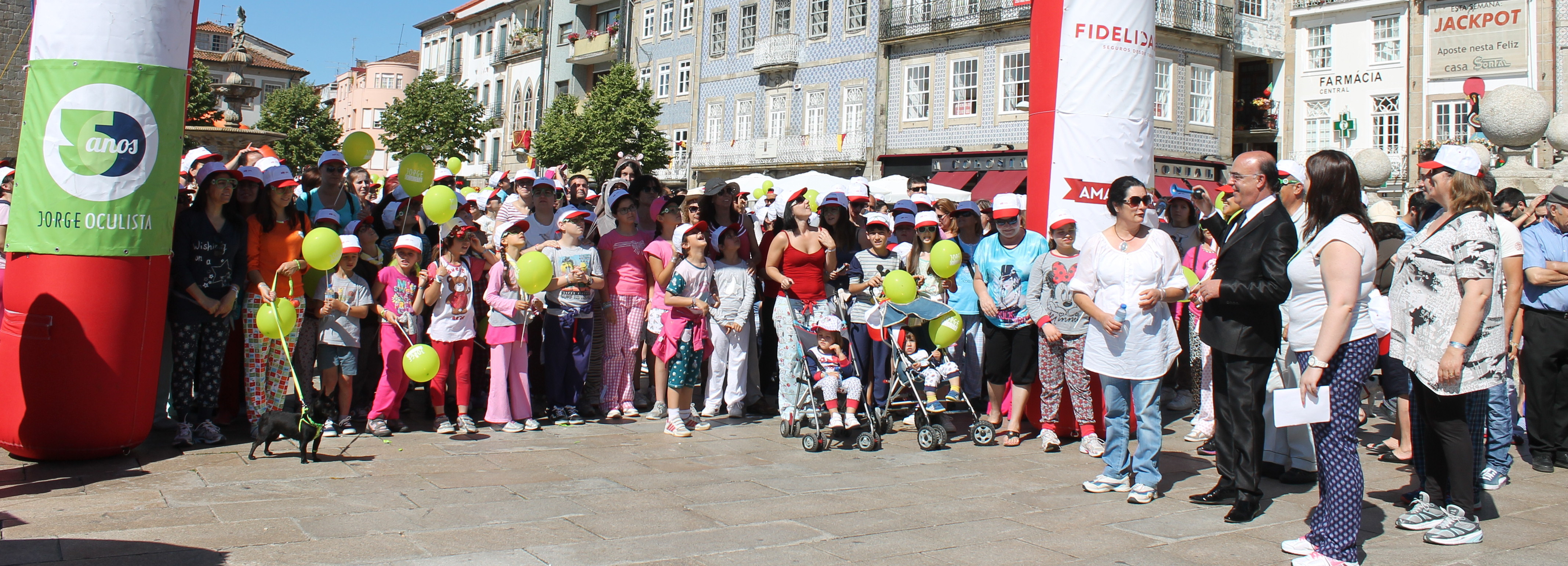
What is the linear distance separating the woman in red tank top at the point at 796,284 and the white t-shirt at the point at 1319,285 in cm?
343

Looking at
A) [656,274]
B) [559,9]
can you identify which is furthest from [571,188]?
[559,9]

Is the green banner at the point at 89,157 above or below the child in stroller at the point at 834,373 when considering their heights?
above

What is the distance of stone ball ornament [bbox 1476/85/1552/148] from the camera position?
12070 mm

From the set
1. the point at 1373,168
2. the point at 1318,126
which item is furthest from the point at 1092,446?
the point at 1318,126

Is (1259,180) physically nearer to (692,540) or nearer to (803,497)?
(803,497)

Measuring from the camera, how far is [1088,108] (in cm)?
848

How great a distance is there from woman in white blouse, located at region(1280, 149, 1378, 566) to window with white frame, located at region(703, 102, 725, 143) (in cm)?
3361

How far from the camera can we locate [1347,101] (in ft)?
92.8

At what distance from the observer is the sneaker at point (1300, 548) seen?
4.84 metres

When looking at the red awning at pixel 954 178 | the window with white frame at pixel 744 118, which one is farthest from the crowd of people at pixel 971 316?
the window with white frame at pixel 744 118

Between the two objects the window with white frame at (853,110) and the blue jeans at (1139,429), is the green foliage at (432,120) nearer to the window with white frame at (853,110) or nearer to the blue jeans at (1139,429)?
the window with white frame at (853,110)

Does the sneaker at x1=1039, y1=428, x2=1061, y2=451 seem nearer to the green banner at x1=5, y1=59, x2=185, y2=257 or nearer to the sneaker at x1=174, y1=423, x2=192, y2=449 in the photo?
the sneaker at x1=174, y1=423, x2=192, y2=449

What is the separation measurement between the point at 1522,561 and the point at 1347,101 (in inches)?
1043

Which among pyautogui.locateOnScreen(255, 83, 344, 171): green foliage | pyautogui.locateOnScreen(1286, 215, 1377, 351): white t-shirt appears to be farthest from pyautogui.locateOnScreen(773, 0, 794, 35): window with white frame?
pyautogui.locateOnScreen(1286, 215, 1377, 351): white t-shirt
